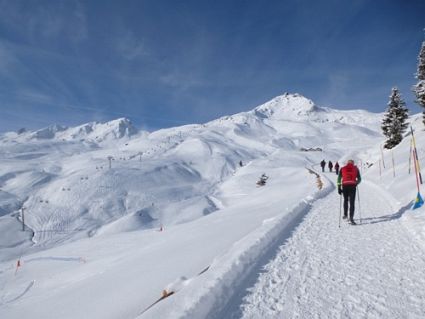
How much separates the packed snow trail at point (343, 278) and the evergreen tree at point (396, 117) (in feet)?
136

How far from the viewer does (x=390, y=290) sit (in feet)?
14.4

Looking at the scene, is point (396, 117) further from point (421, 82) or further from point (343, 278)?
point (343, 278)

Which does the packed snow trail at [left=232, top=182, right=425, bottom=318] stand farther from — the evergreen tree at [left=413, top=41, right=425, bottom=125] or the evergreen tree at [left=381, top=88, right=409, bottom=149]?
the evergreen tree at [left=381, top=88, right=409, bottom=149]

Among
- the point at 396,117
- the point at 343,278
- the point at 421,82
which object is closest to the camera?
the point at 343,278

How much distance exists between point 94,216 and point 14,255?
1220 centimetres

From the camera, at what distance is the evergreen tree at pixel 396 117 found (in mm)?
42000

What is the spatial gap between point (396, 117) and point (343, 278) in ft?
150

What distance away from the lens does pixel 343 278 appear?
4918 millimetres

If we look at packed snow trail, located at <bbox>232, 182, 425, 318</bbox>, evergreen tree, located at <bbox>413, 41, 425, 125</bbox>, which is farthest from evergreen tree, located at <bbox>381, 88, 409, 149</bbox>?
packed snow trail, located at <bbox>232, 182, 425, 318</bbox>

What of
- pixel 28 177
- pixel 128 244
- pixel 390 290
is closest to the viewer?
pixel 390 290

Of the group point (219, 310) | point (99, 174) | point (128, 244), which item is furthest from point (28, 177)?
point (219, 310)

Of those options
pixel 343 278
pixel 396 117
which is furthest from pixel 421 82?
pixel 343 278

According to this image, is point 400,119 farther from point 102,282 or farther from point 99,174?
point 99,174

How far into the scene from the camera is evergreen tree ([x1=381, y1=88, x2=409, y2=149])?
42.0m
